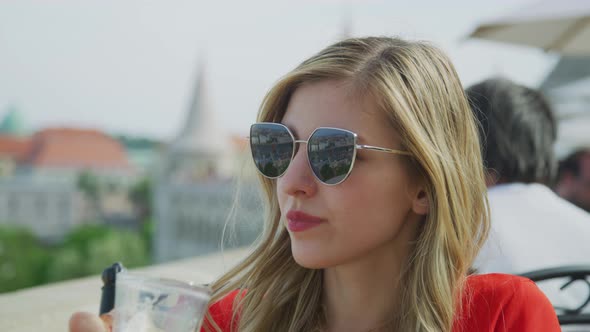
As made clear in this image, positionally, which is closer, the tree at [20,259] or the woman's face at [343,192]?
the woman's face at [343,192]

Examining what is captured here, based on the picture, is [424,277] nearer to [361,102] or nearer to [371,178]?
[371,178]

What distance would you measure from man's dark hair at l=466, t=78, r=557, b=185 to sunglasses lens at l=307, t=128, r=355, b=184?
121cm

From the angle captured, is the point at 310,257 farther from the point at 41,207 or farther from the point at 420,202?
the point at 41,207

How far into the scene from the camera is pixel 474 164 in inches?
52.8

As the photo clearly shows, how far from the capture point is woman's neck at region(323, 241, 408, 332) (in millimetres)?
1308

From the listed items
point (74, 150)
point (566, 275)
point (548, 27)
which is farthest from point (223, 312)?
point (74, 150)

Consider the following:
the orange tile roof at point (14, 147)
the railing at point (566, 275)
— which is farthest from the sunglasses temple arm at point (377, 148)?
the orange tile roof at point (14, 147)

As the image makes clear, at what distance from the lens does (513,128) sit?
228cm

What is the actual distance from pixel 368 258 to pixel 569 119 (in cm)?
658

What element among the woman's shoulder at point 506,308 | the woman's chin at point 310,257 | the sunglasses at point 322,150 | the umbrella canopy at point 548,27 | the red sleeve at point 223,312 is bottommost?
the red sleeve at point 223,312

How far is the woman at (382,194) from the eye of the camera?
47.0 inches

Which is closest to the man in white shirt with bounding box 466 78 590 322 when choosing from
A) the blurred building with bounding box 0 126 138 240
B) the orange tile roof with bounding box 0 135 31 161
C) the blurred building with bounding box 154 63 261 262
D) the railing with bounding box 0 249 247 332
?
the railing with bounding box 0 249 247 332

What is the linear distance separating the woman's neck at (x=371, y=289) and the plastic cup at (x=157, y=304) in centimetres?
48

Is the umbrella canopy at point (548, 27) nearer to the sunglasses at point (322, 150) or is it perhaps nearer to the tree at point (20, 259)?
the sunglasses at point (322, 150)
